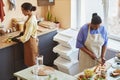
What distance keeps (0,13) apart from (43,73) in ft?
5.70

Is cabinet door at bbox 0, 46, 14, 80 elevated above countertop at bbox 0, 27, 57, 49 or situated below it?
below

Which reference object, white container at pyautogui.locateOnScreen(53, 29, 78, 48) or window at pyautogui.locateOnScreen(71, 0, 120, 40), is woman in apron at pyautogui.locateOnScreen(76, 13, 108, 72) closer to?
white container at pyautogui.locateOnScreen(53, 29, 78, 48)

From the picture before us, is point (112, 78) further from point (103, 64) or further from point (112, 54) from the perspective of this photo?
point (112, 54)

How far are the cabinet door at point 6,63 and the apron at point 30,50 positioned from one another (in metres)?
0.23

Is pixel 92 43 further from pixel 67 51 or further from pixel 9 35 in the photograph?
pixel 9 35

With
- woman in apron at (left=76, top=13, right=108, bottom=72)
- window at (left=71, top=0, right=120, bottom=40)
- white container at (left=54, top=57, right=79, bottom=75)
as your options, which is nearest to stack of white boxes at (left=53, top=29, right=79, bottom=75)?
white container at (left=54, top=57, right=79, bottom=75)

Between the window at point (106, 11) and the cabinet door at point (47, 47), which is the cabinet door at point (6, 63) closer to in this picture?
the cabinet door at point (47, 47)

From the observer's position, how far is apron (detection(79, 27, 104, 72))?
3.74 metres

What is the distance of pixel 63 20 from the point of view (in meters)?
5.24

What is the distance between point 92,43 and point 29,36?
1.07 meters

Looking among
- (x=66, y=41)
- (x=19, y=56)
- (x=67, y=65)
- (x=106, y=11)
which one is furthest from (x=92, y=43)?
(x=19, y=56)

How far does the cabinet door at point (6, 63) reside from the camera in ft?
14.0

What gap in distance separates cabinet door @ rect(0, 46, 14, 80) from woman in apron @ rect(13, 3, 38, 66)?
9.0 inches

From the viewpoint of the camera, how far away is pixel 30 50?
438 cm
